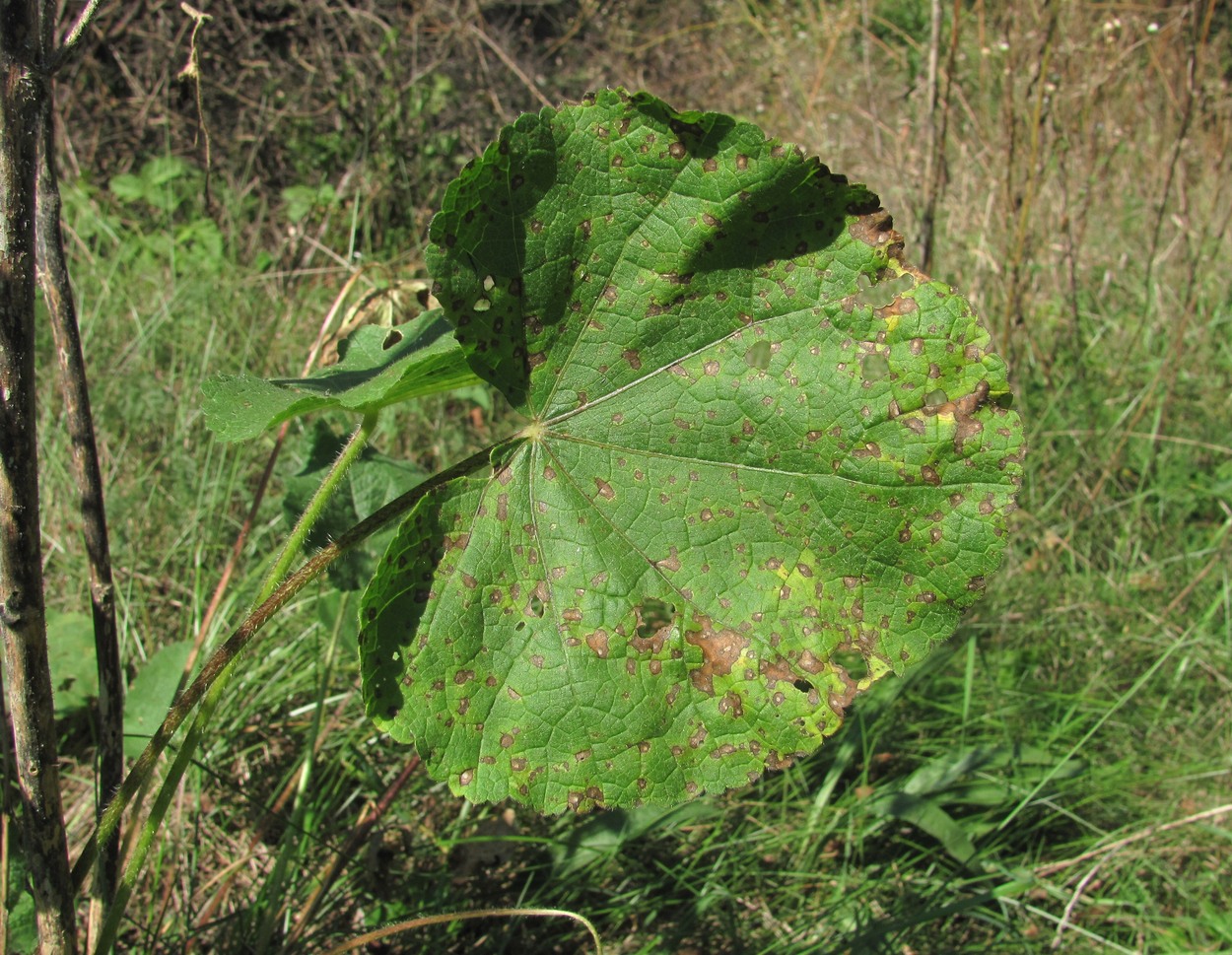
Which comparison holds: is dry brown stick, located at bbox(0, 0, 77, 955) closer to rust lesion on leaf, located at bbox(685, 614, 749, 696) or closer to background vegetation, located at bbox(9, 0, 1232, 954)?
background vegetation, located at bbox(9, 0, 1232, 954)

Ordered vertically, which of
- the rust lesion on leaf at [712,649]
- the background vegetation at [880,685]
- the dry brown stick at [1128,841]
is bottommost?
the dry brown stick at [1128,841]

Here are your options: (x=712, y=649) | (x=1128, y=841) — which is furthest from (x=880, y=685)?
(x=712, y=649)

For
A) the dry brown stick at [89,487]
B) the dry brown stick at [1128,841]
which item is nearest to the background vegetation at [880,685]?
the dry brown stick at [1128,841]

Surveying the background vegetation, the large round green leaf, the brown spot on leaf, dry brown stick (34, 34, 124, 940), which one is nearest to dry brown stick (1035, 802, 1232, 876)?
the background vegetation

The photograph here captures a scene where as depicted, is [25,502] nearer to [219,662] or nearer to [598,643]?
[219,662]

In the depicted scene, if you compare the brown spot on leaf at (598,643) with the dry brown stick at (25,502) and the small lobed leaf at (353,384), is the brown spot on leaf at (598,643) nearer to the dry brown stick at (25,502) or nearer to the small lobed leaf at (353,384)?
the small lobed leaf at (353,384)

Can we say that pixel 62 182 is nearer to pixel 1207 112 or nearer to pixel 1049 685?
pixel 1049 685
